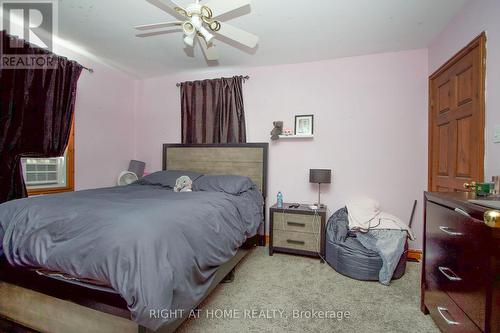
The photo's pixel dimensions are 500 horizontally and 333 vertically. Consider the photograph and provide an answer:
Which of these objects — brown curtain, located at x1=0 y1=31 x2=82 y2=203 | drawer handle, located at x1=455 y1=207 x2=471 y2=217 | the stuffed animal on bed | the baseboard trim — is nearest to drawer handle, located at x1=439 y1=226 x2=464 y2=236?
drawer handle, located at x1=455 y1=207 x2=471 y2=217

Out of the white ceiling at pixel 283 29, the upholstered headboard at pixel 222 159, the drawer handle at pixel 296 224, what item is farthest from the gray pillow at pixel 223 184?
the white ceiling at pixel 283 29

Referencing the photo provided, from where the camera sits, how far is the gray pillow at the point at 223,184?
2.66 m

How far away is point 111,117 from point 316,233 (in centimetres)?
333

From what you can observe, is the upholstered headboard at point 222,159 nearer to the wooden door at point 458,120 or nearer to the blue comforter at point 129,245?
the blue comforter at point 129,245

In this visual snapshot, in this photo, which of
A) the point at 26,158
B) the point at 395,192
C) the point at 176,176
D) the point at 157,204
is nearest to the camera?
the point at 157,204

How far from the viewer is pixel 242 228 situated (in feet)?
7.20

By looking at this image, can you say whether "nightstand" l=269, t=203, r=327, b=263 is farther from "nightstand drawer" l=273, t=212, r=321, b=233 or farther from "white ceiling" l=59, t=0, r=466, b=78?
"white ceiling" l=59, t=0, r=466, b=78

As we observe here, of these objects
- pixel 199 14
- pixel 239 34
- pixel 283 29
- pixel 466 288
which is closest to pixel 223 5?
pixel 199 14

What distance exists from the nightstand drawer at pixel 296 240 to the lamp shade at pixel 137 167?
2297 millimetres

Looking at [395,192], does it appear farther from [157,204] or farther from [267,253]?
[157,204]

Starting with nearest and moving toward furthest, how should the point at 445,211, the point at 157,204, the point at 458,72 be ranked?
the point at 445,211, the point at 157,204, the point at 458,72

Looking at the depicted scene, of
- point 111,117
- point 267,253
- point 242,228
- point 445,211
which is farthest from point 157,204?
point 111,117

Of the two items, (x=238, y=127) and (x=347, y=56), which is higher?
(x=347, y=56)

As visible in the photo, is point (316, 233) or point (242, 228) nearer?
point (242, 228)
